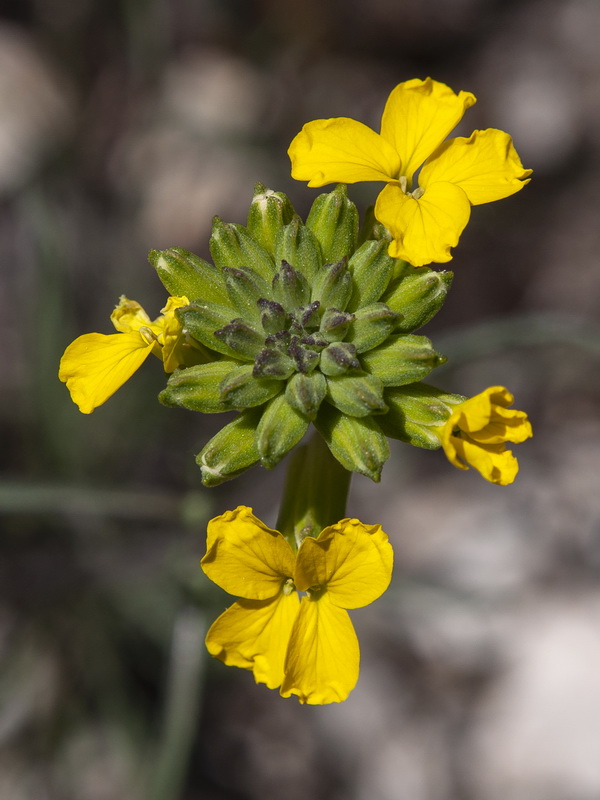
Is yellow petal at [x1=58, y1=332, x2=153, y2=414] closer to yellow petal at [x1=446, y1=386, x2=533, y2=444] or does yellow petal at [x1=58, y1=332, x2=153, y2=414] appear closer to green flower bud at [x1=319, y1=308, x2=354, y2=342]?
green flower bud at [x1=319, y1=308, x2=354, y2=342]

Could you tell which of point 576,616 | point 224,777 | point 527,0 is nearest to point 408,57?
point 527,0

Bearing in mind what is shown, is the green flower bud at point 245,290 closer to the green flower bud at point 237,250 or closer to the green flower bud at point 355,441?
the green flower bud at point 237,250

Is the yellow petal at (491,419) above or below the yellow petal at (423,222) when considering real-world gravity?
below

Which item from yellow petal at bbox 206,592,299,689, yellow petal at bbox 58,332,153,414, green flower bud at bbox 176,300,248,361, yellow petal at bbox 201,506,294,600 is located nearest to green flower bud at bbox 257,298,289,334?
green flower bud at bbox 176,300,248,361

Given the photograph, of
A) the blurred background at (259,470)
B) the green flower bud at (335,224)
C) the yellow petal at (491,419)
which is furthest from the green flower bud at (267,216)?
the blurred background at (259,470)

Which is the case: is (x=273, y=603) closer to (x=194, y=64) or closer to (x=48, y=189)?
(x=48, y=189)
